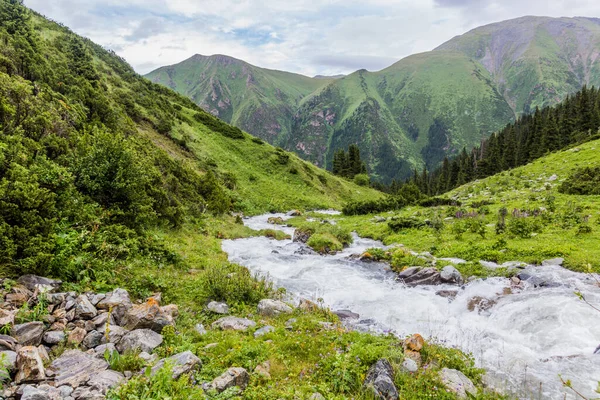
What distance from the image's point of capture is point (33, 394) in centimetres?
473

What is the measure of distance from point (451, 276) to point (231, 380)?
1090cm

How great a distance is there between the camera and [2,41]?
1880 centimetres

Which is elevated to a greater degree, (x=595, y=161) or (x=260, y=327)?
(x=595, y=161)

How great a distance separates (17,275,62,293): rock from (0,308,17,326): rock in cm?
117

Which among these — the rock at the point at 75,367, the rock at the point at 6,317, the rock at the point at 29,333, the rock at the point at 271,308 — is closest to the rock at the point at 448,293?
the rock at the point at 271,308

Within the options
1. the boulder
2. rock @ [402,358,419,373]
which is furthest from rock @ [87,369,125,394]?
rock @ [402,358,419,373]

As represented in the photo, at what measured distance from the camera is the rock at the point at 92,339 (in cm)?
677

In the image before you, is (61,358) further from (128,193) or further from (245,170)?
(245,170)

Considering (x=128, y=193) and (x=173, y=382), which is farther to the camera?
(x=128, y=193)

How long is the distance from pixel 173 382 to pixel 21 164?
9210mm

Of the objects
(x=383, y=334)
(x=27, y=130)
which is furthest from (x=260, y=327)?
(x=27, y=130)

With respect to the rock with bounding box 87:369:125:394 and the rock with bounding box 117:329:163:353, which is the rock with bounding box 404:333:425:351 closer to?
the rock with bounding box 117:329:163:353

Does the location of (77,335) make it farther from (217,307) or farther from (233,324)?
(217,307)

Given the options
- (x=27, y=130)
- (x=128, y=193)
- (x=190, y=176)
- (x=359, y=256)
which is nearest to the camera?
(x=27, y=130)
